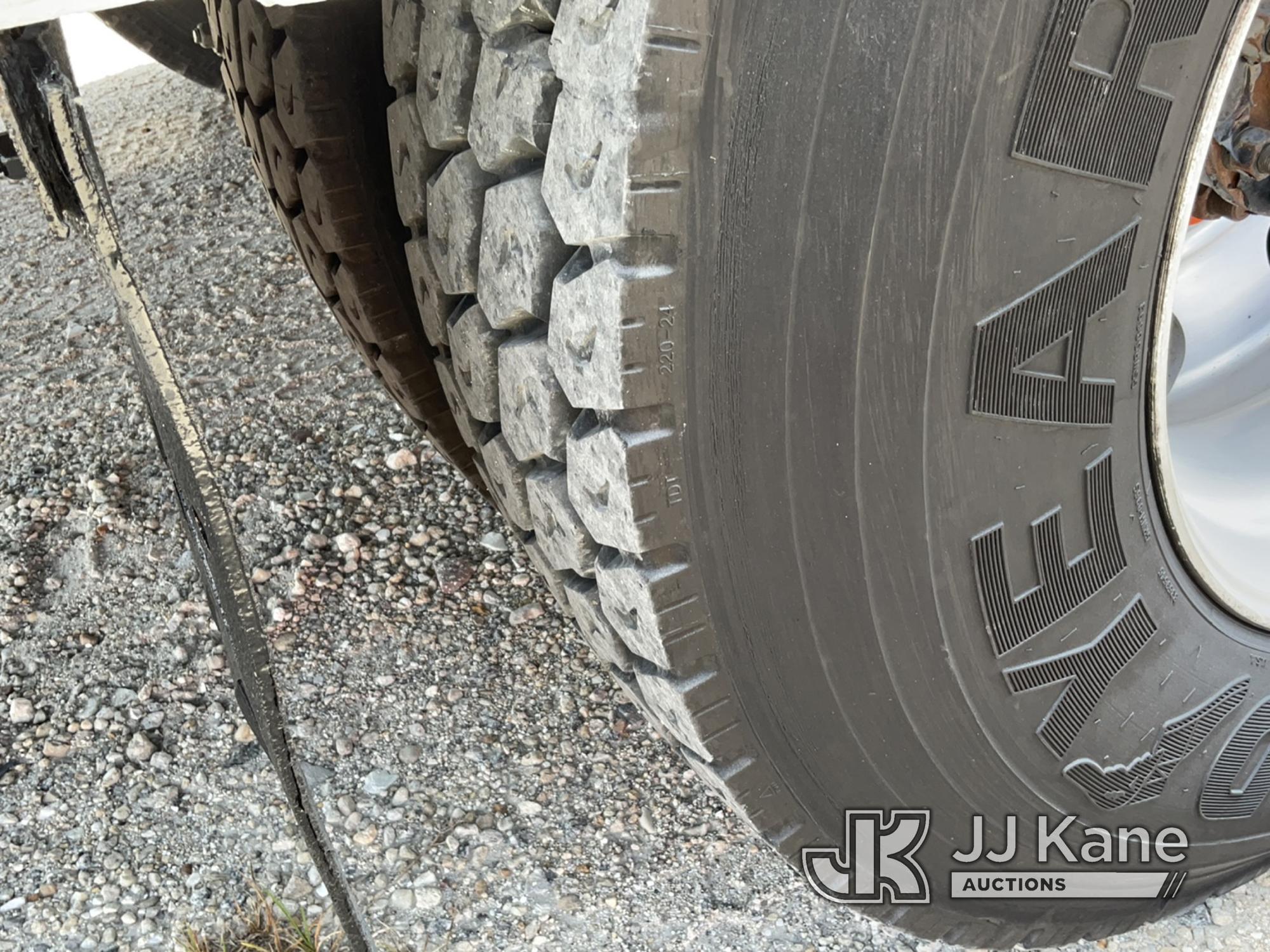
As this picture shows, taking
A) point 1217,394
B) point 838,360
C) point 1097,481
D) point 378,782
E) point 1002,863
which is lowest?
point 378,782

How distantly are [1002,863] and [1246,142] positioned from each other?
774 millimetres

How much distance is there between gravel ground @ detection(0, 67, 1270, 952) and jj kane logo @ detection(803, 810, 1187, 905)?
0.18m

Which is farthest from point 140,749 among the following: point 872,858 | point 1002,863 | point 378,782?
point 1002,863

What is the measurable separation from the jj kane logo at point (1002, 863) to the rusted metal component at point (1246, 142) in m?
0.67

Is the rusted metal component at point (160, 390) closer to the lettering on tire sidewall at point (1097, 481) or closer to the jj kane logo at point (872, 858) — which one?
the jj kane logo at point (872, 858)

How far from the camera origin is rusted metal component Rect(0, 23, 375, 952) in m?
0.83

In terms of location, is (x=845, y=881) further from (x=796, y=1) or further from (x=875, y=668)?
(x=796, y=1)

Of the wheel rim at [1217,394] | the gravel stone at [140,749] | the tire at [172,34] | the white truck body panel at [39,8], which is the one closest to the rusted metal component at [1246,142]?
the wheel rim at [1217,394]

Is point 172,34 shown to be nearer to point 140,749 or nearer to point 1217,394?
point 140,749

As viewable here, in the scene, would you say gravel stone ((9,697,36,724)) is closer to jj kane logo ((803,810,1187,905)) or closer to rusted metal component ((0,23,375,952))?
rusted metal component ((0,23,375,952))

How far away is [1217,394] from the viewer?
1.57 m

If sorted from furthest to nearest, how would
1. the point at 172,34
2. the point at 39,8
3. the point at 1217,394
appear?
the point at 172,34, the point at 1217,394, the point at 39,8

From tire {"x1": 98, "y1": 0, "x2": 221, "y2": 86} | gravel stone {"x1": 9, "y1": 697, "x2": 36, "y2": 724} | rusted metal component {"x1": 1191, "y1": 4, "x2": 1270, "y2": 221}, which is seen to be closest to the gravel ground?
gravel stone {"x1": 9, "y1": 697, "x2": 36, "y2": 724}

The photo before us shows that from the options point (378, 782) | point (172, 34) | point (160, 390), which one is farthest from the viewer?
point (172, 34)
